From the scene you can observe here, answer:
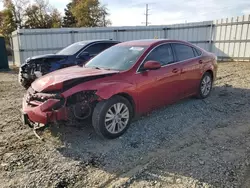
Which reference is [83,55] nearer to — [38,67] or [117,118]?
[38,67]

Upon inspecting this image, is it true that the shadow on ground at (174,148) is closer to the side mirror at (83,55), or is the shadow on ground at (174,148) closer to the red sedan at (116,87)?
the red sedan at (116,87)

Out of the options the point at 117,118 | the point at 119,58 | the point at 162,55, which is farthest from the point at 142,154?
the point at 162,55

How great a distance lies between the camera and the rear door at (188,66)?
481cm

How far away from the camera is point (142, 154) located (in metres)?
3.21

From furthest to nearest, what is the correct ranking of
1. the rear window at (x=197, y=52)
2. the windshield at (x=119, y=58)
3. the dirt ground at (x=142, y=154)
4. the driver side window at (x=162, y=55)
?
the rear window at (x=197, y=52)
the driver side window at (x=162, y=55)
the windshield at (x=119, y=58)
the dirt ground at (x=142, y=154)

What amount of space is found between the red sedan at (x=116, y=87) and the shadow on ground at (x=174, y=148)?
13.3 inches

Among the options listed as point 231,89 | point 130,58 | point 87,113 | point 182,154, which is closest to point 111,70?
point 130,58

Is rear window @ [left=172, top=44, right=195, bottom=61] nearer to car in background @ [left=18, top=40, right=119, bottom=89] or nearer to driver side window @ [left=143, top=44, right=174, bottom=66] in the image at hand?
driver side window @ [left=143, top=44, right=174, bottom=66]

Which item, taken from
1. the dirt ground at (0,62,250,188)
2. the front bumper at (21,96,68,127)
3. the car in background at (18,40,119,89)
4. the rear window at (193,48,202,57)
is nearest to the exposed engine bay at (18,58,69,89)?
the car in background at (18,40,119,89)

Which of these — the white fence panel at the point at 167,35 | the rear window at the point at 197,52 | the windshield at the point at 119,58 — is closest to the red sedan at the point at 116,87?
the windshield at the point at 119,58

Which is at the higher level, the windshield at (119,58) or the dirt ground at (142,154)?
the windshield at (119,58)

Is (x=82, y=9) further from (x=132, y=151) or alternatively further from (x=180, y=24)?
(x=132, y=151)

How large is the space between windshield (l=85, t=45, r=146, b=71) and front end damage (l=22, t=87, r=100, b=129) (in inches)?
35.5

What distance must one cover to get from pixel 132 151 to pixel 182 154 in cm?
73
